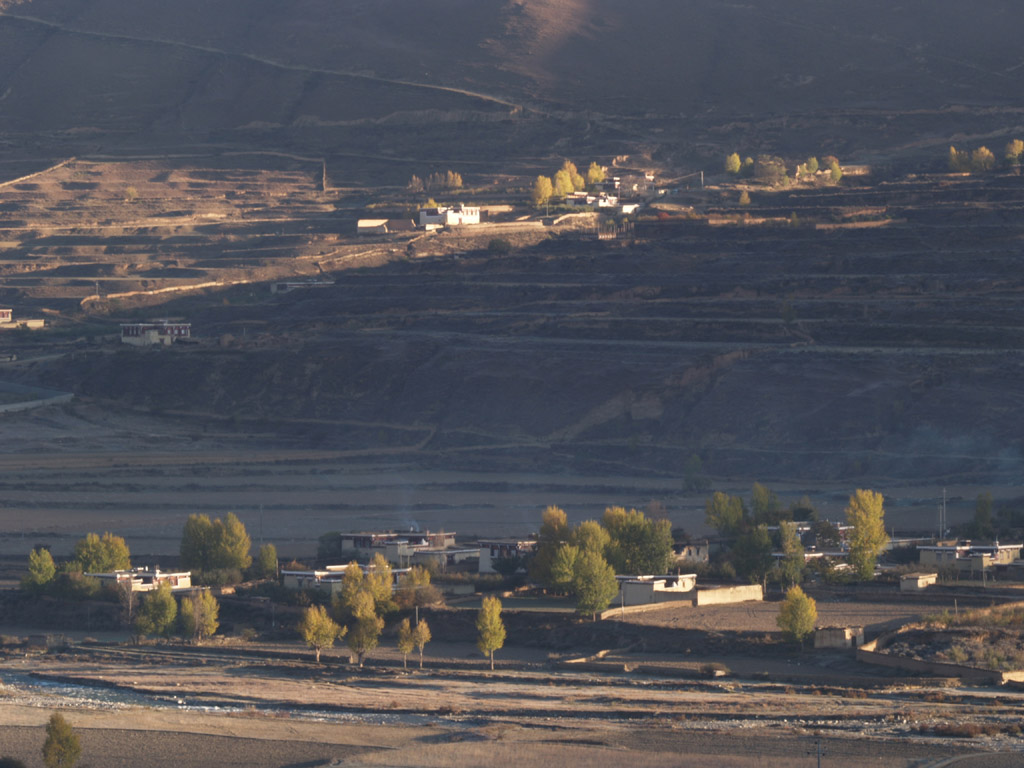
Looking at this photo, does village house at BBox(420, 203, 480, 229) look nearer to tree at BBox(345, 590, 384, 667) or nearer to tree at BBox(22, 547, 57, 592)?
tree at BBox(22, 547, 57, 592)

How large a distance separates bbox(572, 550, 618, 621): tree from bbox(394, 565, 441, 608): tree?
3263 millimetres

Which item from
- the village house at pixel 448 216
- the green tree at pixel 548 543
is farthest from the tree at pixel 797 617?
the village house at pixel 448 216

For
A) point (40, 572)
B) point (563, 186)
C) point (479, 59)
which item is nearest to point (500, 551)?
point (40, 572)

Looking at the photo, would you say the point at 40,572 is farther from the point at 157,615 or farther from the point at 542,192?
the point at 542,192

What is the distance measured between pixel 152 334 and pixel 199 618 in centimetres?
3859

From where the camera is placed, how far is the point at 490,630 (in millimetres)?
36688

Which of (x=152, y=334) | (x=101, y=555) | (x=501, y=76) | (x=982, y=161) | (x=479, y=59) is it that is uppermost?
(x=479, y=59)

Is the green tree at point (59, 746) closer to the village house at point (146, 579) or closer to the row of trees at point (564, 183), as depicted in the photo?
the village house at point (146, 579)

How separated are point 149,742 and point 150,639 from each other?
33.9 feet

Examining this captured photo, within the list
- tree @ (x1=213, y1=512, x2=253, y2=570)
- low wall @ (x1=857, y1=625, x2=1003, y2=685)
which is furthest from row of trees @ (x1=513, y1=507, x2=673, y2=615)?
tree @ (x1=213, y1=512, x2=253, y2=570)

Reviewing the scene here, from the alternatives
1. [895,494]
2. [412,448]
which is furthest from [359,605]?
[412,448]

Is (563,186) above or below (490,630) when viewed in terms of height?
above

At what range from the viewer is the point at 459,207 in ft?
308

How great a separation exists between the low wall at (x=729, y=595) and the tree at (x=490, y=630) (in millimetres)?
6356
